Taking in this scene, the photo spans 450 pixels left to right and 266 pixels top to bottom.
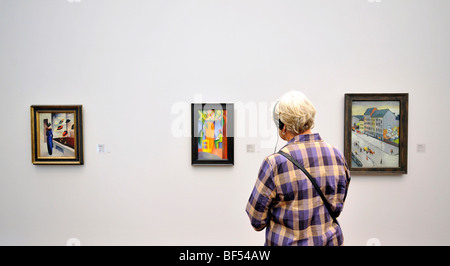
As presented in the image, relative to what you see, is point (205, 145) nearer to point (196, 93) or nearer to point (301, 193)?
point (196, 93)

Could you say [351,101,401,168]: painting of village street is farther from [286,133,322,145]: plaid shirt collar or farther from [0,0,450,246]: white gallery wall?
[286,133,322,145]: plaid shirt collar

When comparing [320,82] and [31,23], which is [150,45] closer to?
[31,23]

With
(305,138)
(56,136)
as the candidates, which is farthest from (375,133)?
(56,136)

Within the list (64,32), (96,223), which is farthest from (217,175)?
(64,32)

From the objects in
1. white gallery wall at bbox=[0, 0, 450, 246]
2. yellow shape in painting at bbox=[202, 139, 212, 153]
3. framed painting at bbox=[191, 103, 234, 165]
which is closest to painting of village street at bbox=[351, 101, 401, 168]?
white gallery wall at bbox=[0, 0, 450, 246]

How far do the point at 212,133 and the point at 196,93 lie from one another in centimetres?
51

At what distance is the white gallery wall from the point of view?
2721mm

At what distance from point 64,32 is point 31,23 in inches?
16.5

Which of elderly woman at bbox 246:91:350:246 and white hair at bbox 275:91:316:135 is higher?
white hair at bbox 275:91:316:135

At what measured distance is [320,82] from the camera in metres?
2.73

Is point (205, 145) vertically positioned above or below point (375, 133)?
below

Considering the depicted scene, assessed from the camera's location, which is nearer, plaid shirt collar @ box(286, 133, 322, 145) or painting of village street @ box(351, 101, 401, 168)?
plaid shirt collar @ box(286, 133, 322, 145)

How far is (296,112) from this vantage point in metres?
1.34

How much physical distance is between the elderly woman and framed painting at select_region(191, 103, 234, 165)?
4.43 feet
